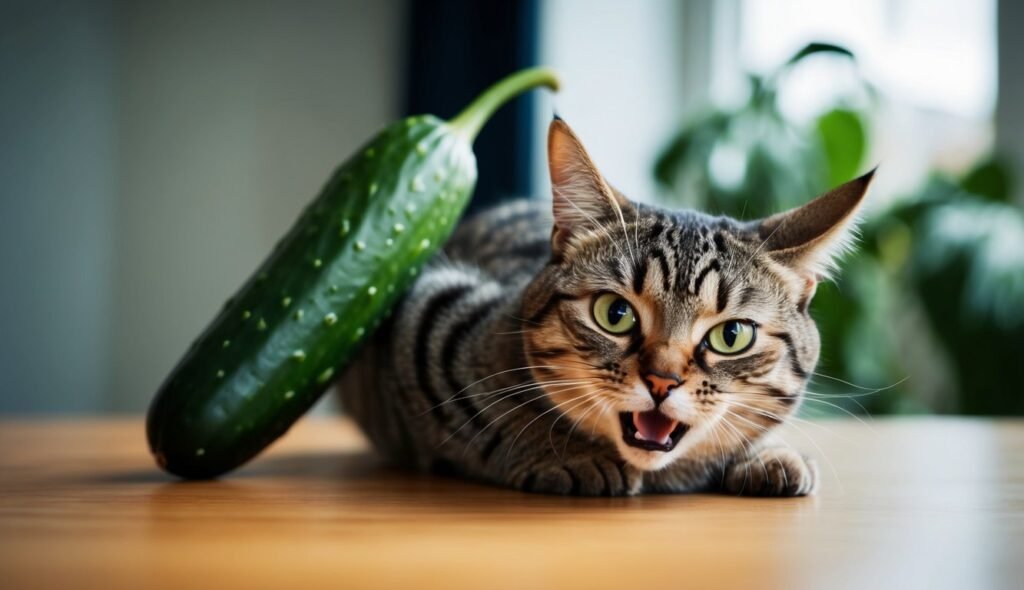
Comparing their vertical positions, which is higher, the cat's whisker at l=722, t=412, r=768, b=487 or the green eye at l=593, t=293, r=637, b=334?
the green eye at l=593, t=293, r=637, b=334

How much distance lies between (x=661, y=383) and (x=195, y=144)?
2.88 meters

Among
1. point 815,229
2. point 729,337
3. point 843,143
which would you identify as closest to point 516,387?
point 729,337

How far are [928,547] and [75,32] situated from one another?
3.11 meters

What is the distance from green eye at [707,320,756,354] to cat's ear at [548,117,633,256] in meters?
0.19

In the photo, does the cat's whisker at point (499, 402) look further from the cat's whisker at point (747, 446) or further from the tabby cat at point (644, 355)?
the cat's whisker at point (747, 446)

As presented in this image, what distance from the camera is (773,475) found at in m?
0.99

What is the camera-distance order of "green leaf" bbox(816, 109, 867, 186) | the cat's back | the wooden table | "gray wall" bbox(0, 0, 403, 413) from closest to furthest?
the wooden table < the cat's back < "green leaf" bbox(816, 109, 867, 186) < "gray wall" bbox(0, 0, 403, 413)

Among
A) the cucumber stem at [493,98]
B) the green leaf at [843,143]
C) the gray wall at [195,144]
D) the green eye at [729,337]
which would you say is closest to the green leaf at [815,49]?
the green leaf at [843,143]

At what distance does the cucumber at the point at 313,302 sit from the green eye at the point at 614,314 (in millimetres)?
311

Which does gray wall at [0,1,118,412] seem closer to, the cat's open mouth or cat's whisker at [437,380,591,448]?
cat's whisker at [437,380,591,448]

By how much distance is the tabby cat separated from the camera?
96 centimetres

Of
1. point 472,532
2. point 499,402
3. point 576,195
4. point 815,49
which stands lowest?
point 499,402

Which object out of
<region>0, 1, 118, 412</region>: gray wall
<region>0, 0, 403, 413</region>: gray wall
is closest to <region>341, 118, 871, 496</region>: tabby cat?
<region>0, 1, 118, 412</region>: gray wall

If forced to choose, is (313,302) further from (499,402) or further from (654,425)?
(654,425)
